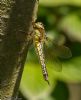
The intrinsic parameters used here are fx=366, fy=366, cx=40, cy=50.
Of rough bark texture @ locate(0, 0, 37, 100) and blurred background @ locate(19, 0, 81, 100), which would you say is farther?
A: blurred background @ locate(19, 0, 81, 100)

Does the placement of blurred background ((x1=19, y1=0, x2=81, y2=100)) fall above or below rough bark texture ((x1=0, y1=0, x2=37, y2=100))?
below

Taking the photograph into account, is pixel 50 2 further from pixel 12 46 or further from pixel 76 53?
pixel 12 46

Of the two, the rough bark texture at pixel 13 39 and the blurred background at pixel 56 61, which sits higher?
the rough bark texture at pixel 13 39

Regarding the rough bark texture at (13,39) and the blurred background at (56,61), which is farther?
the blurred background at (56,61)

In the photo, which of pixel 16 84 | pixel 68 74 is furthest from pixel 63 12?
pixel 16 84

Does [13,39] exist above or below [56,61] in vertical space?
above
